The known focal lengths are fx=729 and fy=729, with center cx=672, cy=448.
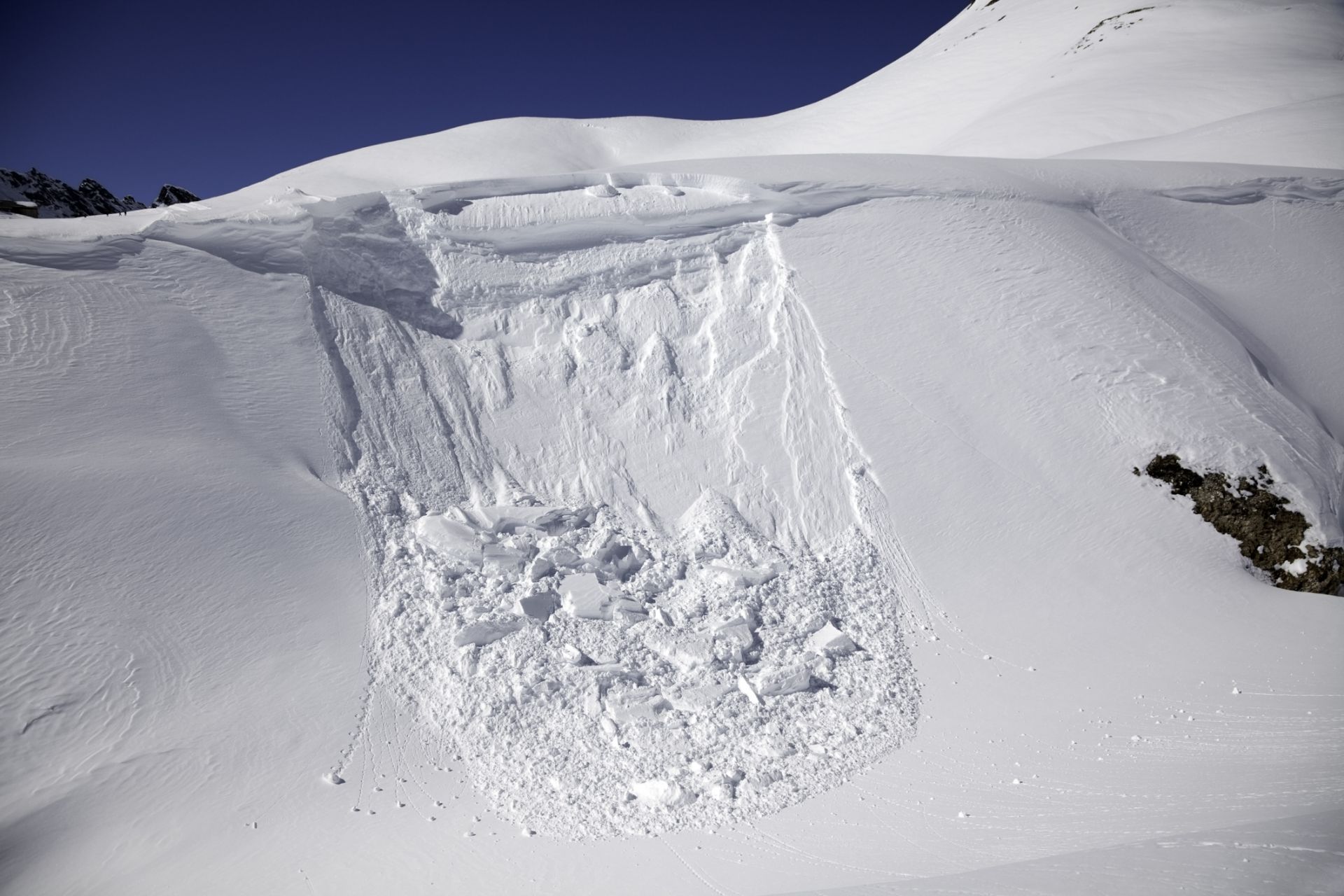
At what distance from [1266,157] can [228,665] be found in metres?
17.3

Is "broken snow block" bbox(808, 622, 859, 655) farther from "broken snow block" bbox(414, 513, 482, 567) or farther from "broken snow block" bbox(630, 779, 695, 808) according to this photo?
"broken snow block" bbox(414, 513, 482, 567)

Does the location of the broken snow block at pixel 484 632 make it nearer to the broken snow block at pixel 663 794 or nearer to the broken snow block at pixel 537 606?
the broken snow block at pixel 537 606

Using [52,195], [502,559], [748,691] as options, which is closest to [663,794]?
[748,691]

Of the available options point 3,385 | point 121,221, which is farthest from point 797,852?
point 121,221

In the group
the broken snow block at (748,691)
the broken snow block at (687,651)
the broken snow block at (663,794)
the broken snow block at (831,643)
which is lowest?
the broken snow block at (663,794)

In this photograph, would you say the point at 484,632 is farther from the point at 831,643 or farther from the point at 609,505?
the point at 831,643

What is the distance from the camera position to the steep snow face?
1510 centimetres

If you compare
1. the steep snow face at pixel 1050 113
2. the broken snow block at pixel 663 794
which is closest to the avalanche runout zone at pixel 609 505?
the broken snow block at pixel 663 794

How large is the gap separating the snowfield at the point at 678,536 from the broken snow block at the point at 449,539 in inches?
1.2

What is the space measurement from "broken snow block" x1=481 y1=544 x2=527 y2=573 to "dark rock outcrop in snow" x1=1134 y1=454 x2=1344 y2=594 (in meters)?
6.87

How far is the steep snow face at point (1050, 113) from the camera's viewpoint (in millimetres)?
15102

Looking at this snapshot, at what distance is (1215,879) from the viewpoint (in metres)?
3.80

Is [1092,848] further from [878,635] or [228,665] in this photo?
[228,665]

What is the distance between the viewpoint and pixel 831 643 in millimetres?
6648
